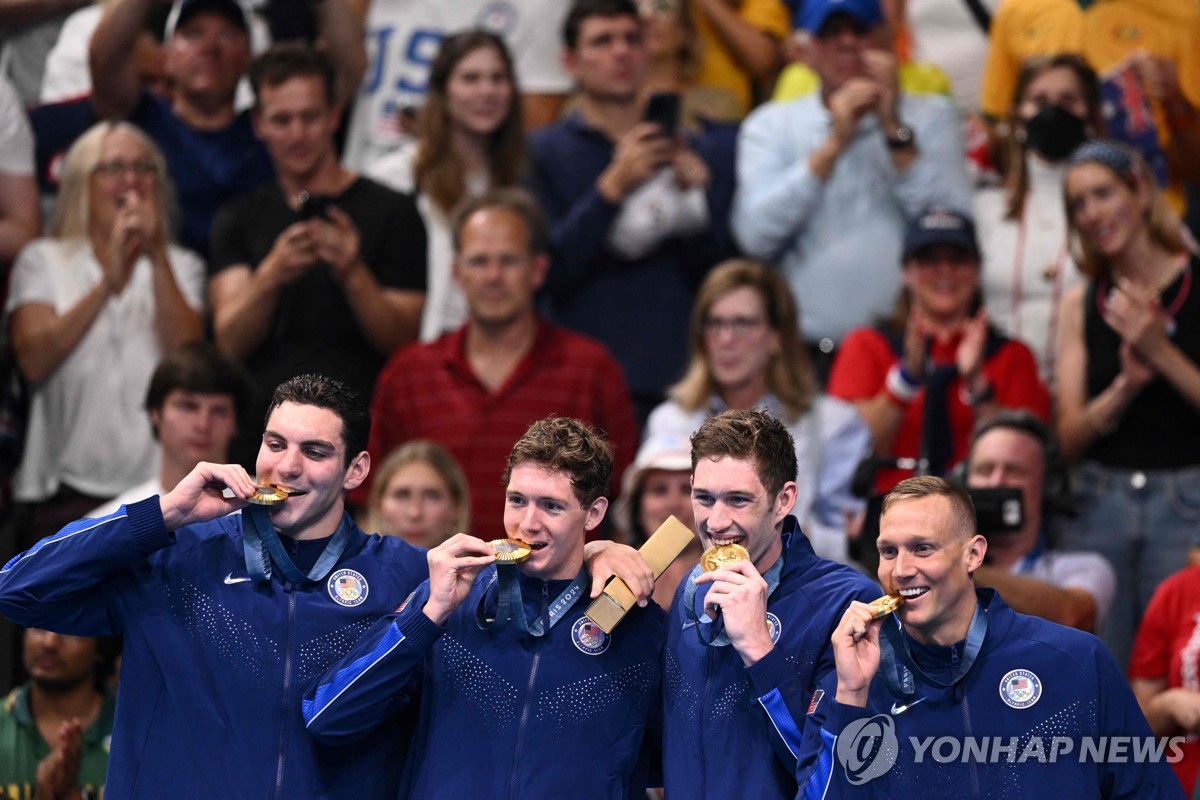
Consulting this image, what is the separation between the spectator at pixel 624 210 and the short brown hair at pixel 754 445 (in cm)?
363

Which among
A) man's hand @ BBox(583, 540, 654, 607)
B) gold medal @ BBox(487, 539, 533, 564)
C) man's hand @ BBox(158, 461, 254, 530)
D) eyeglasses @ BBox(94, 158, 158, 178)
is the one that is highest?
eyeglasses @ BBox(94, 158, 158, 178)

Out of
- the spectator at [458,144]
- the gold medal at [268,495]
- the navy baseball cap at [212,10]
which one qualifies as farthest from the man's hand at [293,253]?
the gold medal at [268,495]

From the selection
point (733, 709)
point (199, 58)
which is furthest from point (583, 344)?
point (733, 709)

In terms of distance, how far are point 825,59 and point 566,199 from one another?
1561mm

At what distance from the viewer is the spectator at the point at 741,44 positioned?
10.8 meters

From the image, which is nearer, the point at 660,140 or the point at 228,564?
the point at 228,564

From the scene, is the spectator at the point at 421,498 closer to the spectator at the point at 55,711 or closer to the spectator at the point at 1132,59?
the spectator at the point at 55,711

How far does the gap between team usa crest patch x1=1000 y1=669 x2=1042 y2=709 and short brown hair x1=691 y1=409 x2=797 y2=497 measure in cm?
88

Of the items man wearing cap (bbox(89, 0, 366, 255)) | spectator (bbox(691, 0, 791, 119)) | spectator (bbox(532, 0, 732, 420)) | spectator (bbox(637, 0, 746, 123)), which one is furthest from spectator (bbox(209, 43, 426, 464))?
spectator (bbox(691, 0, 791, 119))

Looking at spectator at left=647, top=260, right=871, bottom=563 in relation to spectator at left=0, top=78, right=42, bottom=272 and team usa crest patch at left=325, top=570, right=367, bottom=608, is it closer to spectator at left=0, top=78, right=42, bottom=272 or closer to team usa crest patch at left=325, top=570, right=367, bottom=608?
team usa crest patch at left=325, top=570, right=367, bottom=608

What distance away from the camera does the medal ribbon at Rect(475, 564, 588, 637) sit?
18.4 feet

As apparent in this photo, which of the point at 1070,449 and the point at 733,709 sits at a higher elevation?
the point at 1070,449

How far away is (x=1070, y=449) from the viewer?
872 centimetres

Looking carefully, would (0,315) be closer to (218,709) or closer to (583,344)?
(583,344)
